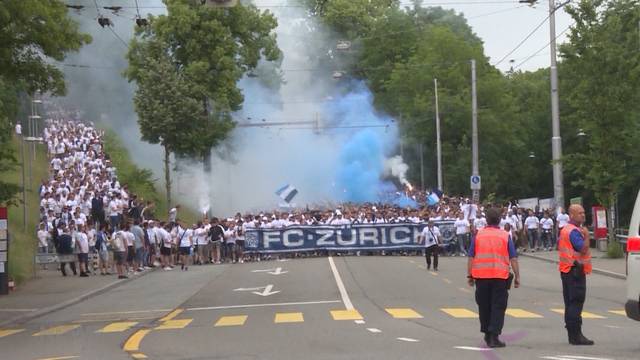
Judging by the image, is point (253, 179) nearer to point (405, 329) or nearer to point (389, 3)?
point (389, 3)

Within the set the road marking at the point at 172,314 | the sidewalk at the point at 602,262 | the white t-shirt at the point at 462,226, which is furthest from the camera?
the white t-shirt at the point at 462,226

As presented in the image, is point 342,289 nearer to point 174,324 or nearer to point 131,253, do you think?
point 174,324

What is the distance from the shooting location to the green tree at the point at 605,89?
118 ft

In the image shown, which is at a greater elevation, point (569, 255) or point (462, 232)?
point (569, 255)

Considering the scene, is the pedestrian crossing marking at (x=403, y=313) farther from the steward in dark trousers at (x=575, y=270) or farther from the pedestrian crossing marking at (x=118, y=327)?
the steward in dark trousers at (x=575, y=270)

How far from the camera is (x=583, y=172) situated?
37.7 metres

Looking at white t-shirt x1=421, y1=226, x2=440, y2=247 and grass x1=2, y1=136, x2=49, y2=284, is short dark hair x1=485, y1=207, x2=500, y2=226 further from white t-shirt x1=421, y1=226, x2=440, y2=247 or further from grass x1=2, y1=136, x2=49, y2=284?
grass x1=2, y1=136, x2=49, y2=284

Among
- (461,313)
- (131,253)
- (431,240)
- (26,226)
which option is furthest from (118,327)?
(26,226)

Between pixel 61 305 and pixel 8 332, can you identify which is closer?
pixel 8 332

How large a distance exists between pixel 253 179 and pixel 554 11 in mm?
32662

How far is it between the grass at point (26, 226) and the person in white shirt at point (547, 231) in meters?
20.5

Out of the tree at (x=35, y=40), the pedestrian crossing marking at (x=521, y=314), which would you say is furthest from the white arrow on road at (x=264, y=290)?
the pedestrian crossing marking at (x=521, y=314)

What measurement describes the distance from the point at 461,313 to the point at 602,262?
1686 centimetres

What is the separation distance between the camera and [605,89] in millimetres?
36281
